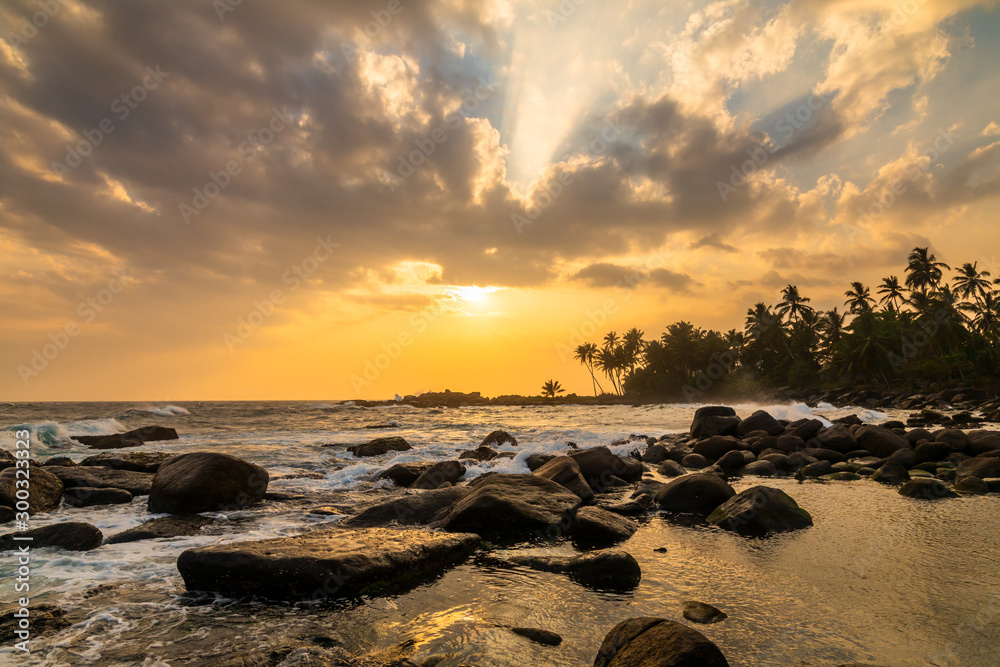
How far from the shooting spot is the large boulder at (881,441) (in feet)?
44.8

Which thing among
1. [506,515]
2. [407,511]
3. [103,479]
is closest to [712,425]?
[506,515]

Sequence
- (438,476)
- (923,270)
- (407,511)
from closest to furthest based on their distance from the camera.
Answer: (407,511), (438,476), (923,270)

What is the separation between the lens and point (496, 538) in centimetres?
754

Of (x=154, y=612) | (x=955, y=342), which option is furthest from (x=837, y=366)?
(x=154, y=612)

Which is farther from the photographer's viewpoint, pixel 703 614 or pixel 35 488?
pixel 35 488

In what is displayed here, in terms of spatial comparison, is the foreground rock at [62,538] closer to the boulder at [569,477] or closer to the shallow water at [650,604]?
the shallow water at [650,604]

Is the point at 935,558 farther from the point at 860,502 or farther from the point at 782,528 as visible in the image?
the point at 860,502

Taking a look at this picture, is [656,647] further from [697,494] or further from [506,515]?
[697,494]

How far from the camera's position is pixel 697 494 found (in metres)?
9.20

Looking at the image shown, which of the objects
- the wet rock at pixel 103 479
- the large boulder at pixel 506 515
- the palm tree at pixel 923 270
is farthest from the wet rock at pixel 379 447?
the palm tree at pixel 923 270

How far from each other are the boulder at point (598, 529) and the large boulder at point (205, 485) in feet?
23.0

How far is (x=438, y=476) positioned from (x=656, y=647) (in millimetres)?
10259

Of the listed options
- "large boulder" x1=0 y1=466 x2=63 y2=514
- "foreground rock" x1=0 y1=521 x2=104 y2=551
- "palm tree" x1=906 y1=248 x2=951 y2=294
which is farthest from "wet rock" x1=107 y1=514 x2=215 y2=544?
"palm tree" x1=906 y1=248 x2=951 y2=294

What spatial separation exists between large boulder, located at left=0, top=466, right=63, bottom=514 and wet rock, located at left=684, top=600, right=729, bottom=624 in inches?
459
